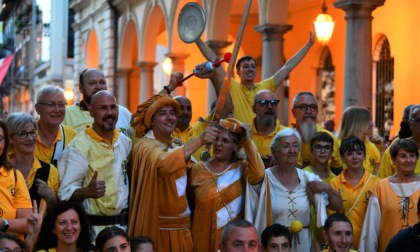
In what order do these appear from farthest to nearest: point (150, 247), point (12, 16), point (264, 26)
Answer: point (12, 16) → point (264, 26) → point (150, 247)

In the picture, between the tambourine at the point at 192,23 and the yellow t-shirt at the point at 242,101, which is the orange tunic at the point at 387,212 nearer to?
the yellow t-shirt at the point at 242,101

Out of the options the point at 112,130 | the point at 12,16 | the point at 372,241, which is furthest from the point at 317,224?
the point at 12,16

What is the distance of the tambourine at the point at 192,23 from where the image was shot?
21.7 ft

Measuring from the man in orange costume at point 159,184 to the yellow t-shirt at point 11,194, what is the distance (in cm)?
90

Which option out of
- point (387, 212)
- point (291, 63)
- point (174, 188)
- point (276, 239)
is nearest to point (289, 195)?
point (276, 239)

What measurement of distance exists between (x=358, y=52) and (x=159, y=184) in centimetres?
653

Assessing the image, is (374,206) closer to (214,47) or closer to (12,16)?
(214,47)

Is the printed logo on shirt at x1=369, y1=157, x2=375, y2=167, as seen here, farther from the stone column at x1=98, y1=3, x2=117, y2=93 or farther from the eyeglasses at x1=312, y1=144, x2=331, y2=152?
the stone column at x1=98, y1=3, x2=117, y2=93

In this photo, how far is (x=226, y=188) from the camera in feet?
20.7

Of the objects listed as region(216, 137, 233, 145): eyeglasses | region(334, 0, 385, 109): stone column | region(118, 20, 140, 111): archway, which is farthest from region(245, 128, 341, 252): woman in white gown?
region(118, 20, 140, 111): archway

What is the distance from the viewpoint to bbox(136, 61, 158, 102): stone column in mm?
23261

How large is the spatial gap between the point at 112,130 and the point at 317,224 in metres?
1.83

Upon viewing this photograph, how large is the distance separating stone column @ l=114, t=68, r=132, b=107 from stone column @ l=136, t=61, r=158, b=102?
2.75 meters

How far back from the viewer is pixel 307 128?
24.5ft
